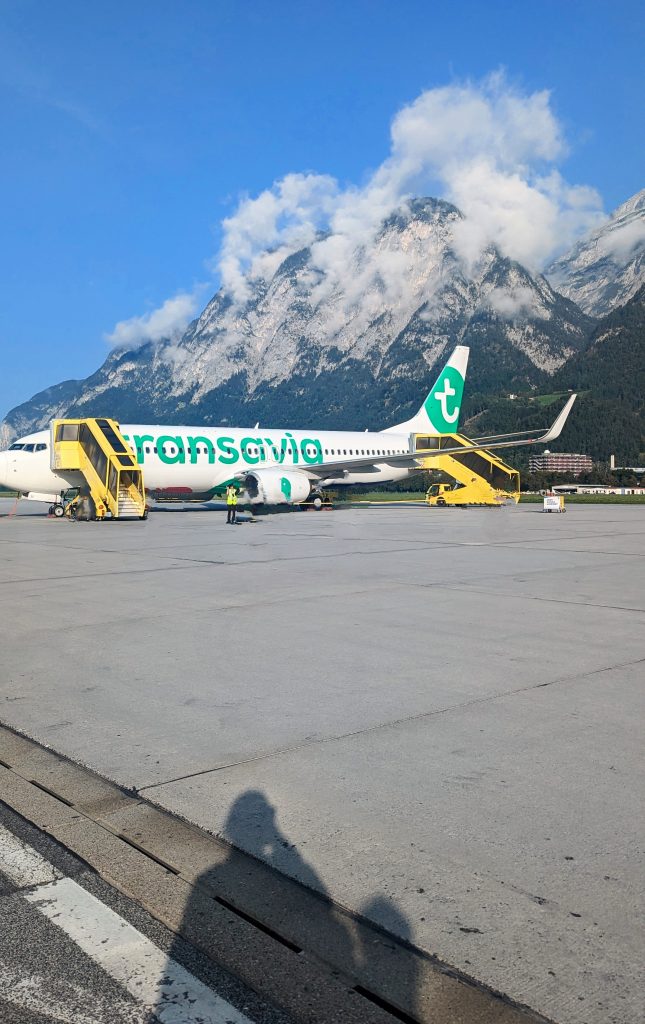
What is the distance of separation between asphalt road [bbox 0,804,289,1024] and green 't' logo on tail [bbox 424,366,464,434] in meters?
41.2

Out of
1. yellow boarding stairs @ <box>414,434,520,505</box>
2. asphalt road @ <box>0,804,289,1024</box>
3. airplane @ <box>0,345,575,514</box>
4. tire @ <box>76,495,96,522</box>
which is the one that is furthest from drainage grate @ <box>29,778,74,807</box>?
yellow boarding stairs @ <box>414,434,520,505</box>

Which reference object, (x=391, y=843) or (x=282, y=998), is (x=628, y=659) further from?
(x=282, y=998)

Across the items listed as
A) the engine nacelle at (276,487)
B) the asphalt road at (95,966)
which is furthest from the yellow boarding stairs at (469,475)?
the asphalt road at (95,966)

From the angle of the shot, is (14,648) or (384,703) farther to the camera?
(14,648)

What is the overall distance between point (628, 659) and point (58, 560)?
36.2 ft

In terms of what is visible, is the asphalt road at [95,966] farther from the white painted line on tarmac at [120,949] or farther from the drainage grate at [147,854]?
the drainage grate at [147,854]

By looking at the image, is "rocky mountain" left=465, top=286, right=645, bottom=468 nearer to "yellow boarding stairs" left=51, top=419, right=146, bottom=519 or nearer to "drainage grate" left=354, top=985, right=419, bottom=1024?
"yellow boarding stairs" left=51, top=419, right=146, bottom=519

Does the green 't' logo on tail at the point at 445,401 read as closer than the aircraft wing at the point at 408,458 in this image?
No

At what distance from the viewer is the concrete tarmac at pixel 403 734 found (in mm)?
2734

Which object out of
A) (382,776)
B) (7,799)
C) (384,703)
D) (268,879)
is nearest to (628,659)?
(384,703)

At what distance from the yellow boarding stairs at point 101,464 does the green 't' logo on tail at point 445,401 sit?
20184 mm

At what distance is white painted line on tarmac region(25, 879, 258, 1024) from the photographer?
2.29m

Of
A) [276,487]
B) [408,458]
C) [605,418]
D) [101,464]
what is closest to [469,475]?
[408,458]

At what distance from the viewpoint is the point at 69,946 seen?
2.60 meters
